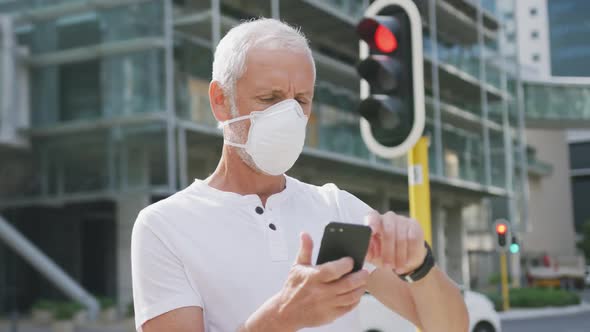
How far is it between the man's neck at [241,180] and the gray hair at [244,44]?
0.60 ft

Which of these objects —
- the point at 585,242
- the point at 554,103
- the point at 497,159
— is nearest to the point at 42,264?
the point at 497,159

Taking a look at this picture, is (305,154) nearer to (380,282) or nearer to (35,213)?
(35,213)

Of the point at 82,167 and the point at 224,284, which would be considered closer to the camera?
the point at 224,284

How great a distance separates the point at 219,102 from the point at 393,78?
302 centimetres

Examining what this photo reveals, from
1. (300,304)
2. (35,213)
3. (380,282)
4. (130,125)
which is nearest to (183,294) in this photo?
(300,304)

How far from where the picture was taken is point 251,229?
2084mm

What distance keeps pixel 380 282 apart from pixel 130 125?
1849 centimetres

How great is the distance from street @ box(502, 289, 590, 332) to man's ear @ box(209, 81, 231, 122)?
1789 centimetres

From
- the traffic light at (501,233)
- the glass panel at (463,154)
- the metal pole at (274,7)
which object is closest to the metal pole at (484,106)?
the glass panel at (463,154)

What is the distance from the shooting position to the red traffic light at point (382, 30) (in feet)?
16.7

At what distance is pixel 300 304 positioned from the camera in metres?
1.66

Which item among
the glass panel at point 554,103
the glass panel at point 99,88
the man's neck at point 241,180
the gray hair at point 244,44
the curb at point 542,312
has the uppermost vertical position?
the glass panel at point 554,103

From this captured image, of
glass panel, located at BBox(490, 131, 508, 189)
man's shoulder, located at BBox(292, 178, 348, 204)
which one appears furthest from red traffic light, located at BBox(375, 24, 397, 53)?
glass panel, located at BBox(490, 131, 508, 189)

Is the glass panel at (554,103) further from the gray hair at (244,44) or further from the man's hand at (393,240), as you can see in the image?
the man's hand at (393,240)
